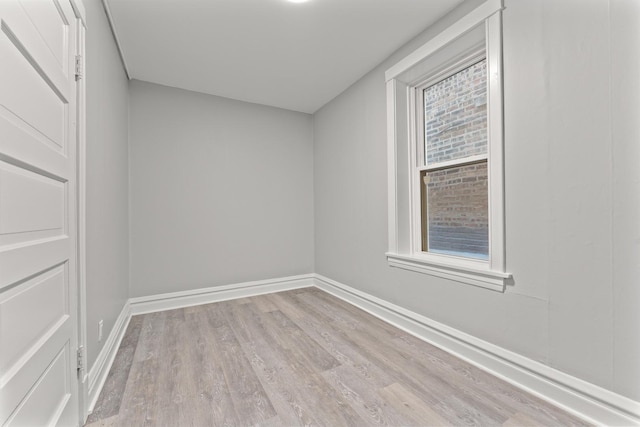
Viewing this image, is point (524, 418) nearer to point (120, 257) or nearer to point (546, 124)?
point (546, 124)

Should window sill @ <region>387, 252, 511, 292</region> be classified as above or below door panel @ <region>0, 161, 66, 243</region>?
below

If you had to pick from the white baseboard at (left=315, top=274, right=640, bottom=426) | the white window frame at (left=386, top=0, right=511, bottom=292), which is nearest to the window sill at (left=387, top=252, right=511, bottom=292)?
the white window frame at (left=386, top=0, right=511, bottom=292)

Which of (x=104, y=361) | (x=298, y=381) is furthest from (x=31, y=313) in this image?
(x=298, y=381)

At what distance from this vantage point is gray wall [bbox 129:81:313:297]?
9.82ft

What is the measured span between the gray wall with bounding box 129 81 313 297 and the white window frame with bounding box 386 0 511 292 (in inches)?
63.4

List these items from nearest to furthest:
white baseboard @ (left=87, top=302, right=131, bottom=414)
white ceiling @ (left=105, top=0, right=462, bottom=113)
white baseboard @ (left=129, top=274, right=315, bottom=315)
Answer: white baseboard @ (left=87, top=302, right=131, bottom=414) < white ceiling @ (left=105, top=0, right=462, bottom=113) < white baseboard @ (left=129, top=274, right=315, bottom=315)

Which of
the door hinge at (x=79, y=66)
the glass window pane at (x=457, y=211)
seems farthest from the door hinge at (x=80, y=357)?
the glass window pane at (x=457, y=211)

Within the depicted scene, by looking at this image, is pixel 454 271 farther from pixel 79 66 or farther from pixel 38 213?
pixel 79 66

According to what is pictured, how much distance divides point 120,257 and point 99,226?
0.82 m

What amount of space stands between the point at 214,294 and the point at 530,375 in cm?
297

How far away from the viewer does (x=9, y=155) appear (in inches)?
33.7

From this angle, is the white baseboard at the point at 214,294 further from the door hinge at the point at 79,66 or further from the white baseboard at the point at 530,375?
the door hinge at the point at 79,66

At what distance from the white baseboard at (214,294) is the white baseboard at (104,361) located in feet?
1.38

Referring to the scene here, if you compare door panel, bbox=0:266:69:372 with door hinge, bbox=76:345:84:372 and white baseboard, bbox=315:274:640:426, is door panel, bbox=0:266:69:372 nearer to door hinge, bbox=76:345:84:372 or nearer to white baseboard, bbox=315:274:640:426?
door hinge, bbox=76:345:84:372
